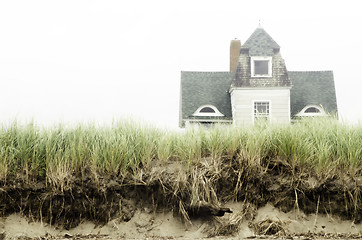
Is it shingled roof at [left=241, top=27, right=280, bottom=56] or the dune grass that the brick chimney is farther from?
the dune grass

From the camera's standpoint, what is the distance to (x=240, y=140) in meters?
5.73

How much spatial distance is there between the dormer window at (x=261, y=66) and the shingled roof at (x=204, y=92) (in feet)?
8.20

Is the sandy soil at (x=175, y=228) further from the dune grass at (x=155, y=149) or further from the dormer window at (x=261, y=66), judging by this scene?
the dormer window at (x=261, y=66)

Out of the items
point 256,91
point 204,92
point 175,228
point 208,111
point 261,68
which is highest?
point 261,68

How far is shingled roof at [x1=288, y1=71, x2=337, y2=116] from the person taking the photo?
2238cm

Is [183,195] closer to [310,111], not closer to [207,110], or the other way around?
[207,110]

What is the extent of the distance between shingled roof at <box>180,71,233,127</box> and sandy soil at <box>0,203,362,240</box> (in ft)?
52.9

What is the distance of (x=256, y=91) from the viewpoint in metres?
21.0

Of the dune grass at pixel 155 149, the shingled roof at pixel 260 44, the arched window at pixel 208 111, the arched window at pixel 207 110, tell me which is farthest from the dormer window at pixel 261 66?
Answer: the dune grass at pixel 155 149

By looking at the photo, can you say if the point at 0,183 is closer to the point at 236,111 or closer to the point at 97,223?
the point at 97,223

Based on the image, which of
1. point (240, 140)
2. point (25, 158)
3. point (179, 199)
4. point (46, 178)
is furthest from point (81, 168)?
point (240, 140)

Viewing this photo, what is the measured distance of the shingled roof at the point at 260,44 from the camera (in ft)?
70.5

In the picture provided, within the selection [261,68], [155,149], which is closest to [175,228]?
[155,149]

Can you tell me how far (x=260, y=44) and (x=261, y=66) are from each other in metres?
1.28
